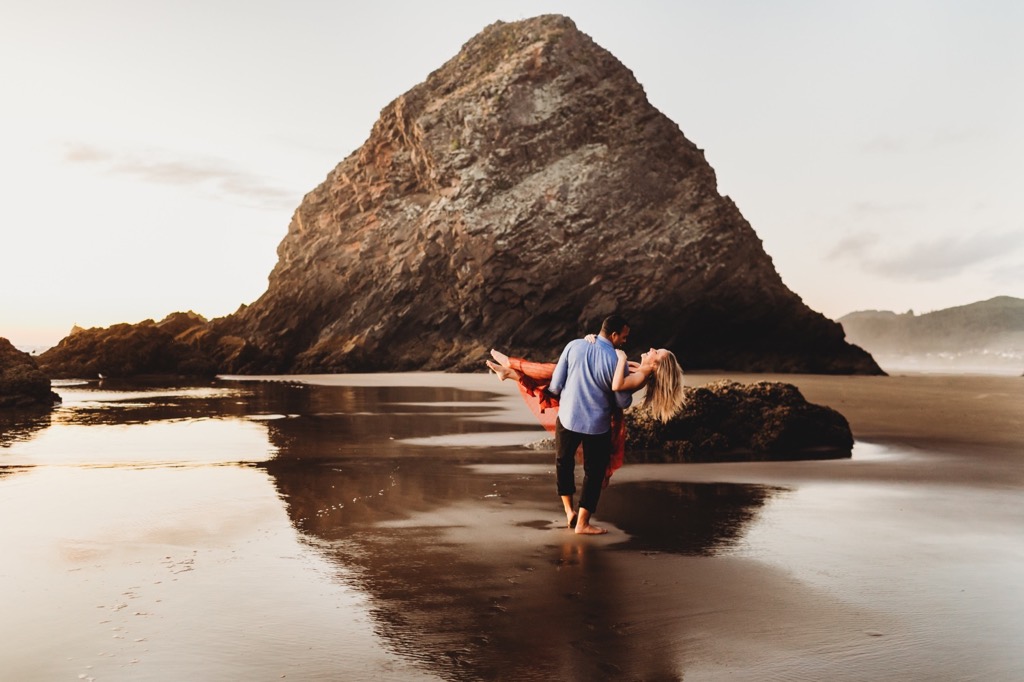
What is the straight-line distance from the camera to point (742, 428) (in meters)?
12.4

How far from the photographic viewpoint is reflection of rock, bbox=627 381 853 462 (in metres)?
11.9

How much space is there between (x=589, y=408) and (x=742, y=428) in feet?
20.1

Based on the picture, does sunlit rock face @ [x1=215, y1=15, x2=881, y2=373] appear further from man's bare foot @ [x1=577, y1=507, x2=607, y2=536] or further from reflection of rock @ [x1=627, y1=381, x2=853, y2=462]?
man's bare foot @ [x1=577, y1=507, x2=607, y2=536]

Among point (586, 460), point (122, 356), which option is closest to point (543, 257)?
point (122, 356)

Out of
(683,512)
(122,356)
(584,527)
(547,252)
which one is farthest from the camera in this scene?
(547,252)

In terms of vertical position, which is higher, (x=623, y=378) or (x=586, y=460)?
(x=623, y=378)

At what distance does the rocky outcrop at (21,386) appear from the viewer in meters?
20.4

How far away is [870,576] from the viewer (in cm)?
546

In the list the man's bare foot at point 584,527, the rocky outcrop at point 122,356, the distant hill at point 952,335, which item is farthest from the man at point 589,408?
the distant hill at point 952,335

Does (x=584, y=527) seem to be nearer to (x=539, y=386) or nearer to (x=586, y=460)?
(x=586, y=460)

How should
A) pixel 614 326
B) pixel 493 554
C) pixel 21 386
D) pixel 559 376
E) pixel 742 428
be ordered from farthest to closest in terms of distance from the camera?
pixel 21 386, pixel 742 428, pixel 559 376, pixel 614 326, pixel 493 554

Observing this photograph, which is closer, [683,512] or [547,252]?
[683,512]

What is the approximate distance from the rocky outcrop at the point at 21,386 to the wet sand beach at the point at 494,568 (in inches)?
388

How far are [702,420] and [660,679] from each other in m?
8.71
